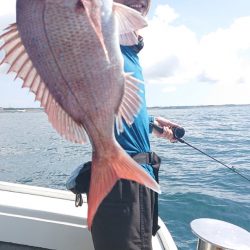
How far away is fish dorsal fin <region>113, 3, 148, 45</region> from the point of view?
Answer: 4.87ft

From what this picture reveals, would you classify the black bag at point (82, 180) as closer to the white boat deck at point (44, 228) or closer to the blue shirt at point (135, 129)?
the blue shirt at point (135, 129)

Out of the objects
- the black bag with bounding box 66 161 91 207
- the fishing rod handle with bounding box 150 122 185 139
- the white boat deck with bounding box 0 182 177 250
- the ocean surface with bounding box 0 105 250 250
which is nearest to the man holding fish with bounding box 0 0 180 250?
the ocean surface with bounding box 0 105 250 250

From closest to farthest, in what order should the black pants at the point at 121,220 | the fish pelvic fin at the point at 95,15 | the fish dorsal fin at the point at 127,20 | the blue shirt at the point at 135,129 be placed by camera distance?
the fish pelvic fin at the point at 95,15
the fish dorsal fin at the point at 127,20
the black pants at the point at 121,220
the blue shirt at the point at 135,129

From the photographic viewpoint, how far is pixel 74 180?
2363 mm

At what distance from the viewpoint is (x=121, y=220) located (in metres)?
2.21

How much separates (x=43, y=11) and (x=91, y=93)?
1.12 ft

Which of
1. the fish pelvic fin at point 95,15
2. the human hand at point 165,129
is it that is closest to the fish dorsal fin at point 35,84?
the fish pelvic fin at point 95,15

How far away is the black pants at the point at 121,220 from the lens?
86.7 inches

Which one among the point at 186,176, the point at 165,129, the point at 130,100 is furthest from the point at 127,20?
the point at 186,176

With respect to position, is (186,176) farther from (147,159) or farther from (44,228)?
(147,159)

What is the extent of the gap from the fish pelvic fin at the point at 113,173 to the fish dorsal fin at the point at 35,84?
13 centimetres

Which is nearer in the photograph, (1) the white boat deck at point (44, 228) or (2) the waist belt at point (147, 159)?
(2) the waist belt at point (147, 159)

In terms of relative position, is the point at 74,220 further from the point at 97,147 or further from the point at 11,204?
the point at 97,147

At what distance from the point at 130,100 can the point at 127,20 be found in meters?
0.31
